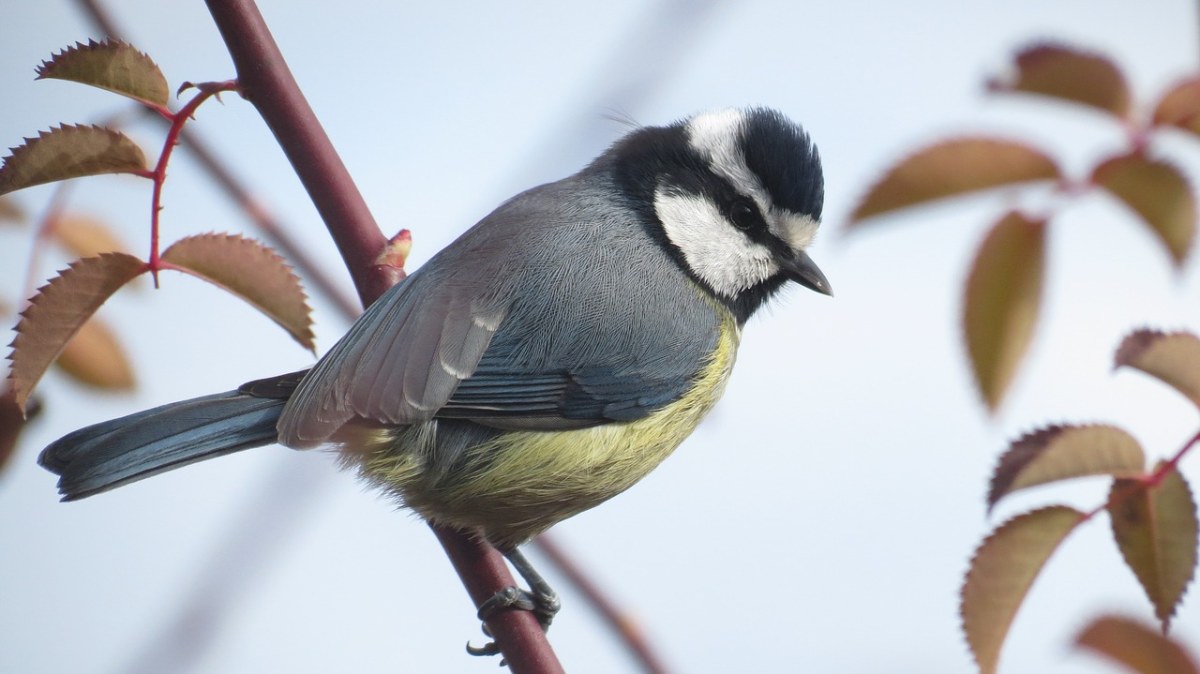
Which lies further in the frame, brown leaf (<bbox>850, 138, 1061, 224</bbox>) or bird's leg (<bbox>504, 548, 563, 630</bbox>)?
bird's leg (<bbox>504, 548, 563, 630</bbox>)

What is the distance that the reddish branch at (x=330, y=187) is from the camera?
1.25 metres

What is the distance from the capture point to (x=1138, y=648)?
1.19m

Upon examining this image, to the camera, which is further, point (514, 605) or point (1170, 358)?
point (514, 605)

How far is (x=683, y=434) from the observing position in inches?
80.4

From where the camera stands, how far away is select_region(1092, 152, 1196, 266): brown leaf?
1.04 meters

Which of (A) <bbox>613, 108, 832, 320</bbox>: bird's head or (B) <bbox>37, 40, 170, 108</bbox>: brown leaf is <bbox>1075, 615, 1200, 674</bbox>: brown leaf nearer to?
(A) <bbox>613, 108, 832, 320</bbox>: bird's head

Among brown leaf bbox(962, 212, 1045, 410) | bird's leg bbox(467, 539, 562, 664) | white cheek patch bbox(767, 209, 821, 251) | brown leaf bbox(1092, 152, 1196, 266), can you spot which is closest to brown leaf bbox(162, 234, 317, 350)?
bird's leg bbox(467, 539, 562, 664)

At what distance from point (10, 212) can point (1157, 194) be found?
4.98 ft

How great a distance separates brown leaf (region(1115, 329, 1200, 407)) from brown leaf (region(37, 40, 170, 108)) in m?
1.11

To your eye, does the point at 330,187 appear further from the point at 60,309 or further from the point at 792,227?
the point at 792,227

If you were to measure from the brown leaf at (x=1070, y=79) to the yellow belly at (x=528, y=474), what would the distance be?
3.22 ft

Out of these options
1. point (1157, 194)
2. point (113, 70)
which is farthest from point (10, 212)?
point (1157, 194)

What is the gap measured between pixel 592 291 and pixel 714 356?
→ 1.11 feet

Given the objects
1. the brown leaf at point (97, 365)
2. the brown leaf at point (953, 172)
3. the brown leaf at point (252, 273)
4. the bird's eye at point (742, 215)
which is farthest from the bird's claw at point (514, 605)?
the bird's eye at point (742, 215)
